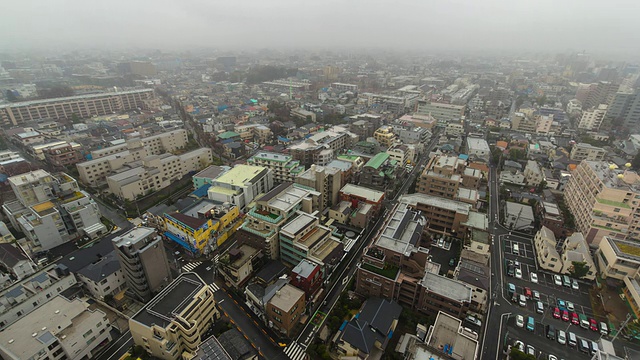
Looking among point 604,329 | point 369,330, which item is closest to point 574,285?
point 604,329

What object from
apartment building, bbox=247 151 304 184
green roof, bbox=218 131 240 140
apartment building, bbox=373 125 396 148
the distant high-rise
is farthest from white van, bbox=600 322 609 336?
the distant high-rise

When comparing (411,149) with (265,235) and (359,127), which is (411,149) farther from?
(265,235)

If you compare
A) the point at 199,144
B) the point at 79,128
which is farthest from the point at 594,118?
the point at 79,128

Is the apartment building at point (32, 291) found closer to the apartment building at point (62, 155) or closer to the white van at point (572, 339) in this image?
the apartment building at point (62, 155)

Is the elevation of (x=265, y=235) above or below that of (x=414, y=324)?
above

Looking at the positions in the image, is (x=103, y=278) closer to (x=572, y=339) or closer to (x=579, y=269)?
(x=572, y=339)

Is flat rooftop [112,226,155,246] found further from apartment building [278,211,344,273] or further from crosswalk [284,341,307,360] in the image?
crosswalk [284,341,307,360]

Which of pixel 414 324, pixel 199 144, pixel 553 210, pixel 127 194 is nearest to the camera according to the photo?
pixel 414 324
